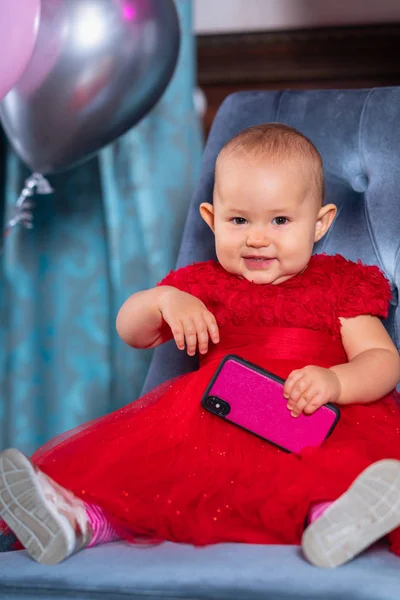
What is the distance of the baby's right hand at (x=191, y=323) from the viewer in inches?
41.9

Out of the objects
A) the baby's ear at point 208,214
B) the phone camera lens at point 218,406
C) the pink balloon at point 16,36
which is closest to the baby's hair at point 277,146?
the baby's ear at point 208,214

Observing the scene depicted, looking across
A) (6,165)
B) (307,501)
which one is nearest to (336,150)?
(307,501)

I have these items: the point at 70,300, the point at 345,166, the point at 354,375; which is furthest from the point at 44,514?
the point at 70,300

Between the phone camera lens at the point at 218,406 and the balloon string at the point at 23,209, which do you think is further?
the balloon string at the point at 23,209

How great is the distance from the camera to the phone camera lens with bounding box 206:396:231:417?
3.27 feet

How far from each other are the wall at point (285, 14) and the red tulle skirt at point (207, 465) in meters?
1.24

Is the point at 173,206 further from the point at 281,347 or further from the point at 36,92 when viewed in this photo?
the point at 281,347

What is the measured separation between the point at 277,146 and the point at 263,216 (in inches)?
3.9

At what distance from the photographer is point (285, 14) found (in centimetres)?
209

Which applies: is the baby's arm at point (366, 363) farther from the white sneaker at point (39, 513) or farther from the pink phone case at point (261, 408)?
the white sneaker at point (39, 513)

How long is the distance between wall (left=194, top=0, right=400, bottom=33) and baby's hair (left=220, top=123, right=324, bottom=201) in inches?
40.8

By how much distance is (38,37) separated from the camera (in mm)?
1464

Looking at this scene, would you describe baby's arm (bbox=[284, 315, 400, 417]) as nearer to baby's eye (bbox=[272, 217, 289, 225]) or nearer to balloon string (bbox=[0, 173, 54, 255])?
baby's eye (bbox=[272, 217, 289, 225])

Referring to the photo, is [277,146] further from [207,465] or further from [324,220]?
[207,465]
